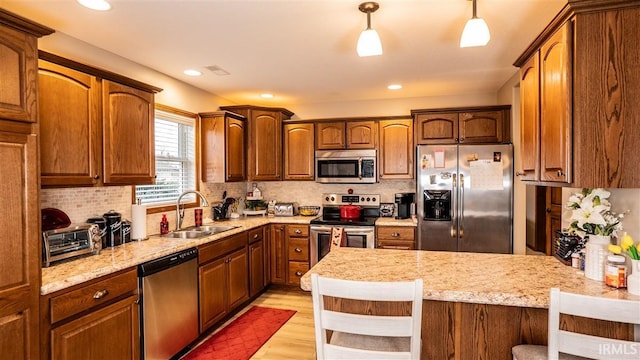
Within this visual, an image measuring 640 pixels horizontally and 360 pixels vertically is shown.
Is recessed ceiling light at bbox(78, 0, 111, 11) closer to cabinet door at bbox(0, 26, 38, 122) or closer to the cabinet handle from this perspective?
cabinet door at bbox(0, 26, 38, 122)

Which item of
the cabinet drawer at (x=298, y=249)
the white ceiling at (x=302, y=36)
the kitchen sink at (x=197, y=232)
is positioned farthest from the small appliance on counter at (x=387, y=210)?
the kitchen sink at (x=197, y=232)

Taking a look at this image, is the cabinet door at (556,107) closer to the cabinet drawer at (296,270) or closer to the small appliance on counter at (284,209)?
the cabinet drawer at (296,270)

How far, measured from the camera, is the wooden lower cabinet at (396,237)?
3951 millimetres

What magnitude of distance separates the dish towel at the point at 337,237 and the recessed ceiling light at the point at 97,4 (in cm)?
294

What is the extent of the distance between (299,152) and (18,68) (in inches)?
126

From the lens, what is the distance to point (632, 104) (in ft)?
5.05

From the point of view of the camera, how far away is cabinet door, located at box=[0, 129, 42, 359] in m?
1.62

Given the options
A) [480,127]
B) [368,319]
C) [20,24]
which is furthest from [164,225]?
[480,127]

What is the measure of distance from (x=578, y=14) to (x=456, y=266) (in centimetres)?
137

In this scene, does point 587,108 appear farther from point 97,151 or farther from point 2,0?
point 2,0

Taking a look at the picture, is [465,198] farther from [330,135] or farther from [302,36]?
[302,36]

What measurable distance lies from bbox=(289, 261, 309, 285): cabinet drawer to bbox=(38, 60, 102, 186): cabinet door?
2.48 meters

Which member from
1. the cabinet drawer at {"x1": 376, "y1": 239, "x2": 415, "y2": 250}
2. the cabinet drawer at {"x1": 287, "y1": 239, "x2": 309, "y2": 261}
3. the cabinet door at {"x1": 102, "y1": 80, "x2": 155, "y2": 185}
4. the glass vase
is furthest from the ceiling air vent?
the glass vase

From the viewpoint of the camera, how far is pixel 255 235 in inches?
158
